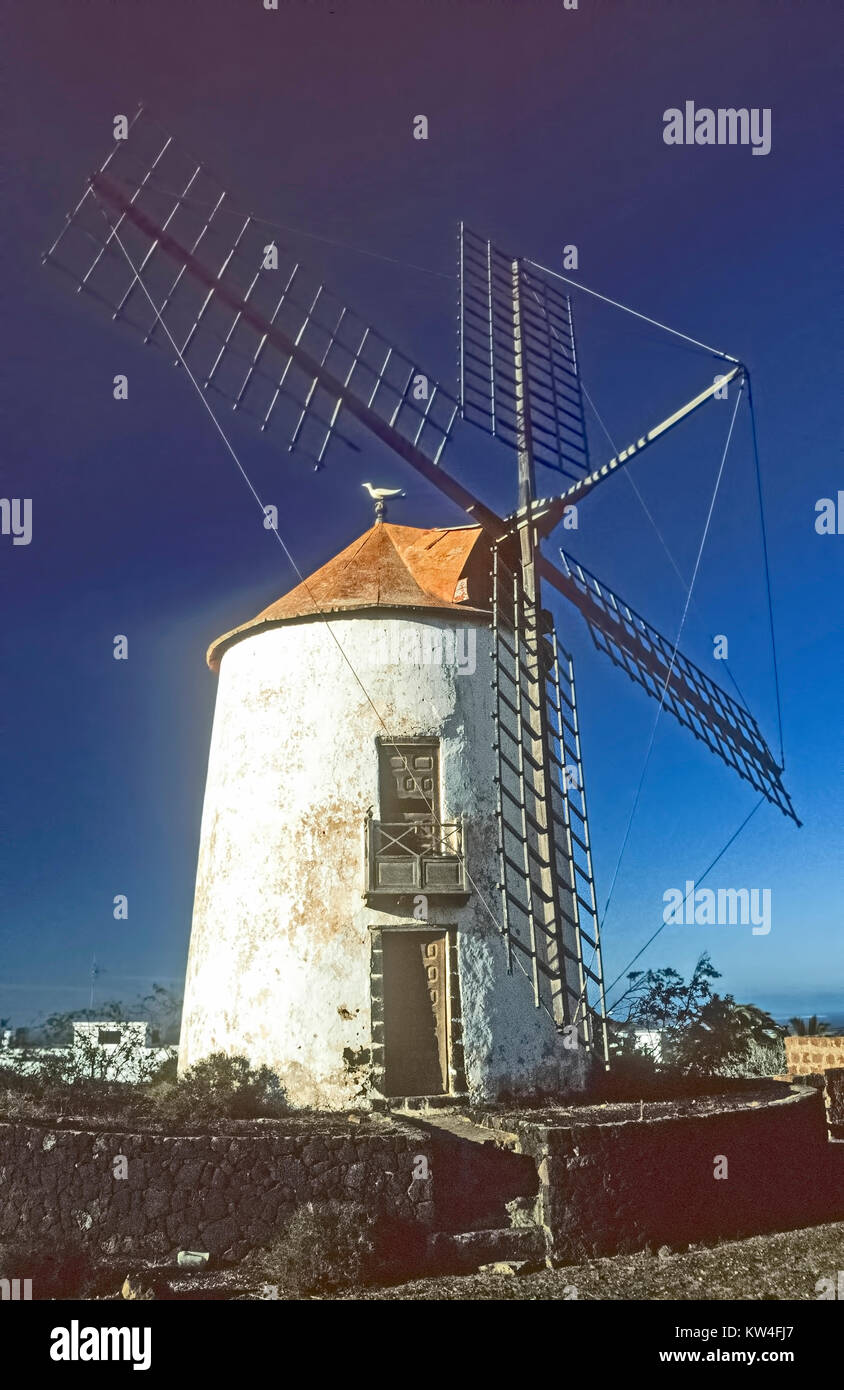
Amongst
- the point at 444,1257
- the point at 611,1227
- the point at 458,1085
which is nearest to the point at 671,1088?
the point at 458,1085

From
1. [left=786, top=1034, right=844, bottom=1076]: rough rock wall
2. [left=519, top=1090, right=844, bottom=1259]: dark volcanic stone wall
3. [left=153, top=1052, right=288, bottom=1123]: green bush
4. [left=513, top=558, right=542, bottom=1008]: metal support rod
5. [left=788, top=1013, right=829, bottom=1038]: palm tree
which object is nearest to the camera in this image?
[left=519, top=1090, right=844, bottom=1259]: dark volcanic stone wall

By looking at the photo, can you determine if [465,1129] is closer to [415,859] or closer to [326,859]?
[415,859]

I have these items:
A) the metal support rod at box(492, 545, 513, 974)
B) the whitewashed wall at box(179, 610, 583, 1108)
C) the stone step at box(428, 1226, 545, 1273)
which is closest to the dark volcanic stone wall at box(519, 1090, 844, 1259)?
the stone step at box(428, 1226, 545, 1273)

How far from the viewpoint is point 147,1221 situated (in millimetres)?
7516

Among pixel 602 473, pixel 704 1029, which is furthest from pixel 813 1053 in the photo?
pixel 602 473

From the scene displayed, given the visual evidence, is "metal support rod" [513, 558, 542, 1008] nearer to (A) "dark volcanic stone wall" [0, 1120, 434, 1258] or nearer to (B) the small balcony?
(B) the small balcony

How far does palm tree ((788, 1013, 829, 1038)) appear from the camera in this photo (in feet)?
66.3

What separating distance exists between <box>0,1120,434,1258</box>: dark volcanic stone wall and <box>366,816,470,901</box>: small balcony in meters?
4.22

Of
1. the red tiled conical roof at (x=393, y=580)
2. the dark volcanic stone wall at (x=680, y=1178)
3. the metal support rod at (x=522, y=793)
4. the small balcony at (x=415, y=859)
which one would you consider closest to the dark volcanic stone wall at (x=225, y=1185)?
the dark volcanic stone wall at (x=680, y=1178)

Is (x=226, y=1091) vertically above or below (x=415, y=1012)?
below

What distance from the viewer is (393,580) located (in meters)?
13.9

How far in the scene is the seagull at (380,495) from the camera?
15805 mm

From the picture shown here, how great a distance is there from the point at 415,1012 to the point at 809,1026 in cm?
1203
